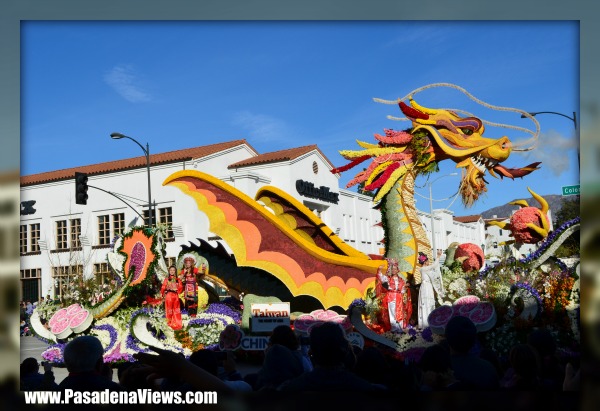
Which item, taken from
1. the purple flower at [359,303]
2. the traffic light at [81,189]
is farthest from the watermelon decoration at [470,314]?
the traffic light at [81,189]

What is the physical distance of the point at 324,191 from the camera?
25453 millimetres

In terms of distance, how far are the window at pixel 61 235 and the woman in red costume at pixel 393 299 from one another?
16.0 meters

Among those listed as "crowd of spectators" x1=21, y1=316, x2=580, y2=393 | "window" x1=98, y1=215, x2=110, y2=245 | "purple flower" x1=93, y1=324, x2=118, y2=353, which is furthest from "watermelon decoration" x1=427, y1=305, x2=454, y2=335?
"window" x1=98, y1=215, x2=110, y2=245

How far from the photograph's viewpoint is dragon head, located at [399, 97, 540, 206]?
10.6 metres

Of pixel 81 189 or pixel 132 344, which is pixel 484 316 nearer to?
pixel 132 344

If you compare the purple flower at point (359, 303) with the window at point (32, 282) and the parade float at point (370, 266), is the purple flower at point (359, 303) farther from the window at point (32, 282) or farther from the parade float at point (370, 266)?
the window at point (32, 282)

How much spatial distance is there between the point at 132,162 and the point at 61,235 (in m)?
3.92

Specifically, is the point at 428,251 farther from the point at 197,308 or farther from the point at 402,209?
the point at 197,308

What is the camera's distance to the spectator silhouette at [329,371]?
120 inches

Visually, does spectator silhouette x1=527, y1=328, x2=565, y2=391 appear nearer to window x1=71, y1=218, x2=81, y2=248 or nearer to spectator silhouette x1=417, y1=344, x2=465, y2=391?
spectator silhouette x1=417, y1=344, x2=465, y2=391

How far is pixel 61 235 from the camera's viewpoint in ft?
77.3

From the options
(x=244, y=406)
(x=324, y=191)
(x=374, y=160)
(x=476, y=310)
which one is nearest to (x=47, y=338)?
(x=374, y=160)

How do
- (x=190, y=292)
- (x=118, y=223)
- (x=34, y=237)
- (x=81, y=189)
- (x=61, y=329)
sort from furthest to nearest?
(x=34, y=237)
(x=118, y=223)
(x=81, y=189)
(x=61, y=329)
(x=190, y=292)

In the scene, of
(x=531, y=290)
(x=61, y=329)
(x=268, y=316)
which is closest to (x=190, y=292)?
(x=268, y=316)
